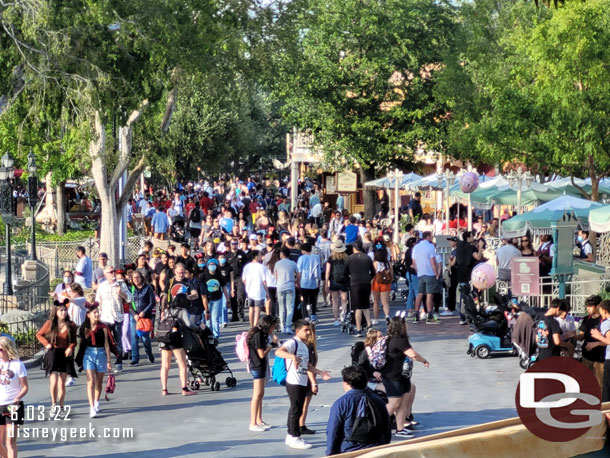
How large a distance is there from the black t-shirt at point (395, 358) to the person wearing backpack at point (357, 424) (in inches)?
102

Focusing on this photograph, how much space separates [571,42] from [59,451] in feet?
59.5

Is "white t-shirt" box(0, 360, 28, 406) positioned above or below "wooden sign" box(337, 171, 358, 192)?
below

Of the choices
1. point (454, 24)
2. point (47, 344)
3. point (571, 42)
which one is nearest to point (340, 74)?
point (454, 24)

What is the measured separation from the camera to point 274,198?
5306cm

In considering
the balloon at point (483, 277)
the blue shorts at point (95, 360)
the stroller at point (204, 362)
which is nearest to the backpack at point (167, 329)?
the stroller at point (204, 362)

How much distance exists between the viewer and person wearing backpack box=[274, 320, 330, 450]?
11.0 metres

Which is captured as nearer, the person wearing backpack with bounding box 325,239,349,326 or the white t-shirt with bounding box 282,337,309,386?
the white t-shirt with bounding box 282,337,309,386

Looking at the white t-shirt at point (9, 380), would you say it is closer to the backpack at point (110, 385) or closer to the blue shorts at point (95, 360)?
the blue shorts at point (95, 360)

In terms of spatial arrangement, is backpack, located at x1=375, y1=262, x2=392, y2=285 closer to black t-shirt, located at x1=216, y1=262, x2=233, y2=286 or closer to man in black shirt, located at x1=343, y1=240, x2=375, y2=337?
man in black shirt, located at x1=343, y1=240, x2=375, y2=337

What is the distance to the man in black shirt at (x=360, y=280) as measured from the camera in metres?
17.5

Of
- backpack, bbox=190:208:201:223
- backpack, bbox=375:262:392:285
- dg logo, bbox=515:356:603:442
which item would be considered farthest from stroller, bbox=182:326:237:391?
backpack, bbox=190:208:201:223

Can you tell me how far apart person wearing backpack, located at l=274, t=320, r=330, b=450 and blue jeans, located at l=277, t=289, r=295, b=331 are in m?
6.96

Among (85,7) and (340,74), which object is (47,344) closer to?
(85,7)

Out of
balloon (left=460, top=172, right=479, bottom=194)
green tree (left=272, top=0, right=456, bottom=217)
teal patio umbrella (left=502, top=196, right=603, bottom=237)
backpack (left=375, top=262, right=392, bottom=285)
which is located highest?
green tree (left=272, top=0, right=456, bottom=217)
